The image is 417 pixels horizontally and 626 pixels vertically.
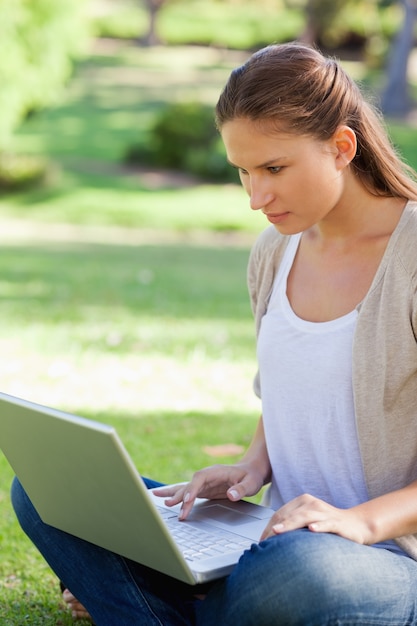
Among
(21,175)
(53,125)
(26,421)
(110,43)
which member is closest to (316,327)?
(26,421)

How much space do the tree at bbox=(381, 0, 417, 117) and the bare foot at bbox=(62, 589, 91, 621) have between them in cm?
2545

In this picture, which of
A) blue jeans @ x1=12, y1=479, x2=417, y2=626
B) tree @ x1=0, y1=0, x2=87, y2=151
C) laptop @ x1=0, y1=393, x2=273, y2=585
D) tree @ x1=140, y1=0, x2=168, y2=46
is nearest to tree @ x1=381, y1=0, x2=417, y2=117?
tree @ x1=0, y1=0, x2=87, y2=151

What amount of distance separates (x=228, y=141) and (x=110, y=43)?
44269 millimetres

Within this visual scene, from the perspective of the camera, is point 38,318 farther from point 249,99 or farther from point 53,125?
point 53,125

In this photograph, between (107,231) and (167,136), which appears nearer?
(107,231)

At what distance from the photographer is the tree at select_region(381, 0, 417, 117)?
89.9 feet

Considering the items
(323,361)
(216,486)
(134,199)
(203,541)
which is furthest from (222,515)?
(134,199)

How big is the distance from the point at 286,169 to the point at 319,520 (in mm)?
767

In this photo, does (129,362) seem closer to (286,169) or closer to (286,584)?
(286,169)

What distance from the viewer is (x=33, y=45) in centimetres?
1688

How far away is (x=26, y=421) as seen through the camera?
2.25 m

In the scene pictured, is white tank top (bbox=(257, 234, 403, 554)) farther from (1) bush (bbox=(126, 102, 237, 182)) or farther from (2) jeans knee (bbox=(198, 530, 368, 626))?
(1) bush (bbox=(126, 102, 237, 182))

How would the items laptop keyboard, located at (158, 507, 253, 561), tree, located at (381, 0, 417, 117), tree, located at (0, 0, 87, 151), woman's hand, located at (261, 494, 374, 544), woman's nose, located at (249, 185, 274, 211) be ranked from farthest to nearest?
1. tree, located at (381, 0, 417, 117)
2. tree, located at (0, 0, 87, 151)
3. woman's nose, located at (249, 185, 274, 211)
4. laptop keyboard, located at (158, 507, 253, 561)
5. woman's hand, located at (261, 494, 374, 544)

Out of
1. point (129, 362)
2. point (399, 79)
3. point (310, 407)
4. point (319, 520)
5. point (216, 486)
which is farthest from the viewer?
point (399, 79)
